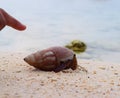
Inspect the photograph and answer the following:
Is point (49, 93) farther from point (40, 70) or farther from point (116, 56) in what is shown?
point (116, 56)

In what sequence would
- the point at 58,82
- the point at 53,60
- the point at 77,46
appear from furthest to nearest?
the point at 77,46 → the point at 53,60 → the point at 58,82

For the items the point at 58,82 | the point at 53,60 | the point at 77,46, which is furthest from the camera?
the point at 77,46

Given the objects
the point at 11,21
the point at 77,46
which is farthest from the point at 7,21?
the point at 77,46

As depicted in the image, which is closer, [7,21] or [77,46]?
[7,21]

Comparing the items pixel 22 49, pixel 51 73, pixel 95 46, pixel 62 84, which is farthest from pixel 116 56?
pixel 62 84

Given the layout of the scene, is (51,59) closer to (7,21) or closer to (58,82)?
(58,82)

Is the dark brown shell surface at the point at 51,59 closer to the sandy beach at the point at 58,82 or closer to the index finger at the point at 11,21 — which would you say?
the sandy beach at the point at 58,82

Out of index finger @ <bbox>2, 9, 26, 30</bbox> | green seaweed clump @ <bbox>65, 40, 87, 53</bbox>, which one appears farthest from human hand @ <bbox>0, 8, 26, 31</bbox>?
green seaweed clump @ <bbox>65, 40, 87, 53</bbox>
